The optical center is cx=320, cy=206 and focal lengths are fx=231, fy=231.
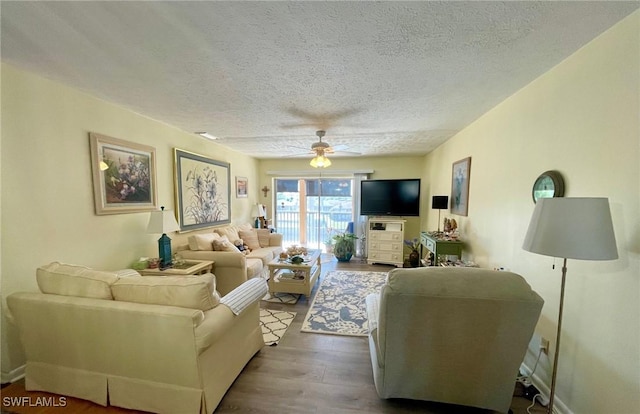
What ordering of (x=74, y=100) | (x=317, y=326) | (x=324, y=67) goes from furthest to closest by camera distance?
1. (x=317, y=326)
2. (x=74, y=100)
3. (x=324, y=67)

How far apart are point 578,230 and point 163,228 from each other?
3432mm

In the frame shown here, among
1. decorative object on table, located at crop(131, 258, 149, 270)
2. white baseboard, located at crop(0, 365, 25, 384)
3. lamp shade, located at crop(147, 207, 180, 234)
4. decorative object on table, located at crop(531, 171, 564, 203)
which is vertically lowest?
white baseboard, located at crop(0, 365, 25, 384)

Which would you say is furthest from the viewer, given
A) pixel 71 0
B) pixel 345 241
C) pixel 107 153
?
pixel 345 241

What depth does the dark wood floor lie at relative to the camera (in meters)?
1.59

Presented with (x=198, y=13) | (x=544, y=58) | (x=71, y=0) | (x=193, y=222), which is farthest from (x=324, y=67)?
(x=193, y=222)

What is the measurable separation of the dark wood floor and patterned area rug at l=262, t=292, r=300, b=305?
2.87ft

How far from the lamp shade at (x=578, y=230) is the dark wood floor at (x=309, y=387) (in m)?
1.27

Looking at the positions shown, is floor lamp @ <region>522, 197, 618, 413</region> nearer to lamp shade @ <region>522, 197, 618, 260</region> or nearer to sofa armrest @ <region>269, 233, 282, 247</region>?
lamp shade @ <region>522, 197, 618, 260</region>

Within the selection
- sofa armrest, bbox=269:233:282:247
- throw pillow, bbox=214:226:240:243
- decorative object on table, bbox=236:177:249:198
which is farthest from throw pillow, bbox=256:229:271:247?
decorative object on table, bbox=236:177:249:198

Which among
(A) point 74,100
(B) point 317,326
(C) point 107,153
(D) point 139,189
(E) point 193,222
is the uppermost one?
(A) point 74,100

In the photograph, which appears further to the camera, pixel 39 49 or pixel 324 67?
pixel 324 67

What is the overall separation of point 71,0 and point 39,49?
0.75m

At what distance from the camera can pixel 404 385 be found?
60.8 inches

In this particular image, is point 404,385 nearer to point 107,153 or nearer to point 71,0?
point 71,0
